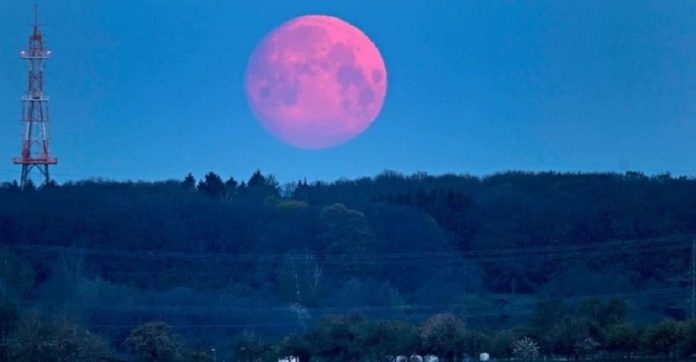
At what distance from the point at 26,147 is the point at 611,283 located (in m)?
34.6

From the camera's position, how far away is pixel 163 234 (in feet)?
291

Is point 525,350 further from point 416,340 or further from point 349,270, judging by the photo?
point 349,270

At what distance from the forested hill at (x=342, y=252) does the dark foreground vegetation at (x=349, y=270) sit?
13cm

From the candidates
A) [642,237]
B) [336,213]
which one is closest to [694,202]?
[642,237]

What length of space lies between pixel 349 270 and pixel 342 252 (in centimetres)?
172

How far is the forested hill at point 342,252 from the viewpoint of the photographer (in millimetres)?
75250

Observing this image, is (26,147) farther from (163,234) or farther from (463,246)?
(463,246)

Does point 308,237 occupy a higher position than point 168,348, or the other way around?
point 308,237

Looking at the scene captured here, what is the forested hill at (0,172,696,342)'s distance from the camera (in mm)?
75250

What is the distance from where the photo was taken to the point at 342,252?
282 ft

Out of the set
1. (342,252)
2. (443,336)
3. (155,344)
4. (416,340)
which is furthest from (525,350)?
(342,252)

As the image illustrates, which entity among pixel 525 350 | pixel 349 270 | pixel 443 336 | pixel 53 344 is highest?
pixel 349 270

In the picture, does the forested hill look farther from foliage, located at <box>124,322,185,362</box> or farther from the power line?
foliage, located at <box>124,322,185,362</box>

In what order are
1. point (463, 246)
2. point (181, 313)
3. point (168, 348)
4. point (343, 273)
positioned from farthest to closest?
point (463, 246) < point (343, 273) < point (181, 313) < point (168, 348)
